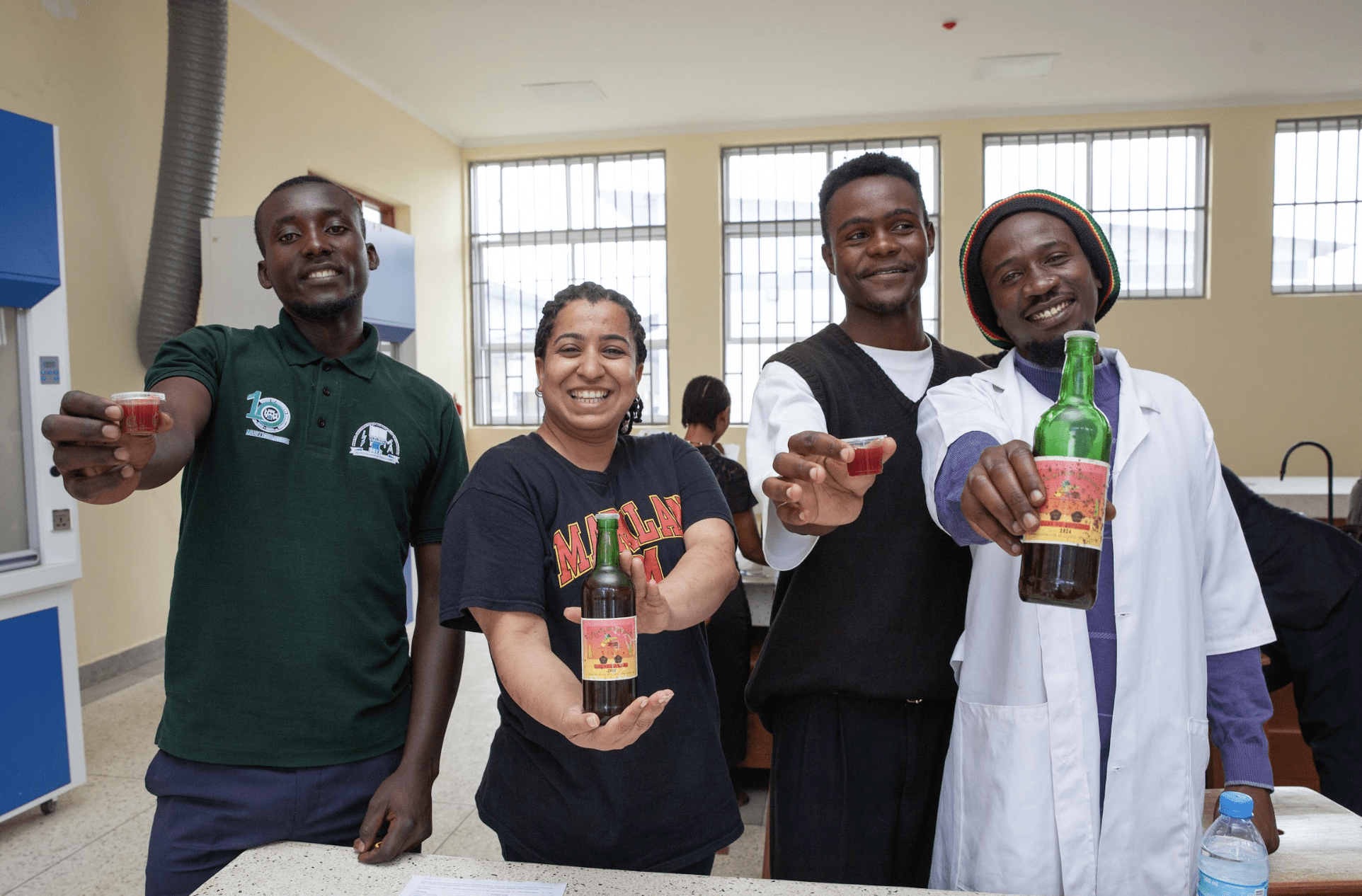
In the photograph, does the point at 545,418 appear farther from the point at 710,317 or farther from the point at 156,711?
the point at 710,317

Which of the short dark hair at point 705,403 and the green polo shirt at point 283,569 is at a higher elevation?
the short dark hair at point 705,403

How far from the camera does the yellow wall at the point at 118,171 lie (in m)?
4.13

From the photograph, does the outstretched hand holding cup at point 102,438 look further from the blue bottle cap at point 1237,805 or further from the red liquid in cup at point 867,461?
the blue bottle cap at point 1237,805

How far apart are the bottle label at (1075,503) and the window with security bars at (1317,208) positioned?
8671mm

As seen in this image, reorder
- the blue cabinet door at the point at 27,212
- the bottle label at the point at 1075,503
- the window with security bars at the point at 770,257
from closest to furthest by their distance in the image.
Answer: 1. the bottle label at the point at 1075,503
2. the blue cabinet door at the point at 27,212
3. the window with security bars at the point at 770,257

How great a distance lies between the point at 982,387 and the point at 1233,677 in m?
0.60

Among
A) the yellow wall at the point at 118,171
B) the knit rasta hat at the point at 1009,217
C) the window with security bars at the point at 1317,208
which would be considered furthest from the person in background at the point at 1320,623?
the window with security bars at the point at 1317,208

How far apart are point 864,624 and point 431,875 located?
30.3 inches

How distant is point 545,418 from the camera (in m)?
1.44

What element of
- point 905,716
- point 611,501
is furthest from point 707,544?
point 905,716

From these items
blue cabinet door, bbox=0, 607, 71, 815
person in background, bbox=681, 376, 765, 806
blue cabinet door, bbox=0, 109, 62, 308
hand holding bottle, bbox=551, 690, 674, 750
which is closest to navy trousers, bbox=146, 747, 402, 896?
hand holding bottle, bbox=551, 690, 674, 750

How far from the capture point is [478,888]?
1144 millimetres

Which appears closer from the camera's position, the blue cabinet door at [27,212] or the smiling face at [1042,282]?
the smiling face at [1042,282]

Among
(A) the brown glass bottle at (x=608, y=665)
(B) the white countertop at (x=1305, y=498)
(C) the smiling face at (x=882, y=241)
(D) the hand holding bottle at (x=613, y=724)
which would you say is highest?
(C) the smiling face at (x=882, y=241)
